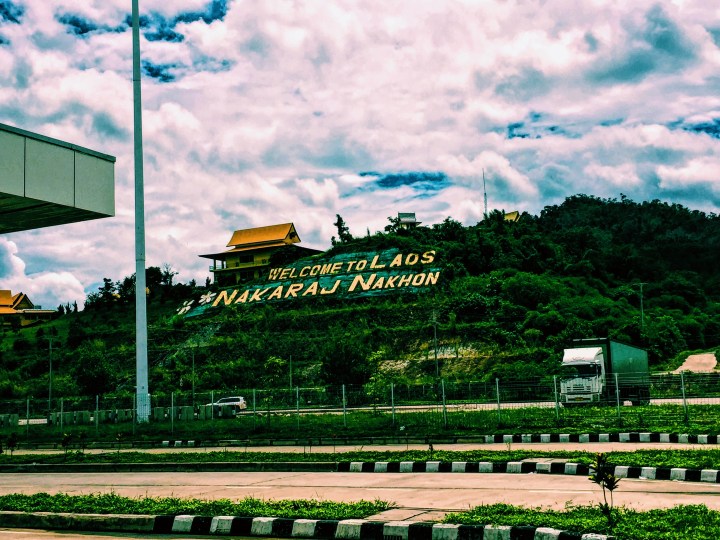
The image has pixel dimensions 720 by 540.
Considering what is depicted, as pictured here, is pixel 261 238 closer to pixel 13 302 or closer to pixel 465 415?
pixel 13 302

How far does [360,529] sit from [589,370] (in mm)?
31104

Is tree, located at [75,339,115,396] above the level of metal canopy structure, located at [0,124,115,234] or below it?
below

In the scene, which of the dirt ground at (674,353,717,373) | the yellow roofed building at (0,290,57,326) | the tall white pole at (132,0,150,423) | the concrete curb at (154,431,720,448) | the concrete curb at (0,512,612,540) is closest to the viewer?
the concrete curb at (0,512,612,540)

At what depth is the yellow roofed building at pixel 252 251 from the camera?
328 feet

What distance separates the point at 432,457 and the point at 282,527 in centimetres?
855

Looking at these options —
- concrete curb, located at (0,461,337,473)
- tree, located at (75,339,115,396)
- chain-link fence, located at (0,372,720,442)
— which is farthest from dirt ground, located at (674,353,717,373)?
concrete curb, located at (0,461,337,473)

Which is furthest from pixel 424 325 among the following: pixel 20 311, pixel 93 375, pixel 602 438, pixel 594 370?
pixel 20 311

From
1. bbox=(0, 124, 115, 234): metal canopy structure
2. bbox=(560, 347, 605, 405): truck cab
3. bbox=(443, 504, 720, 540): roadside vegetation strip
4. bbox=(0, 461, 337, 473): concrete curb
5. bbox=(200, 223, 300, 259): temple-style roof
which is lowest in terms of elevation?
bbox=(0, 461, 337, 473): concrete curb

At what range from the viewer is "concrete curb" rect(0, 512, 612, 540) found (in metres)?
8.74

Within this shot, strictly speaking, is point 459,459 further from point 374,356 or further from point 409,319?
point 409,319

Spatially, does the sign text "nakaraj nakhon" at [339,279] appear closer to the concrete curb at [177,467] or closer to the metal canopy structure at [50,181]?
the concrete curb at [177,467]

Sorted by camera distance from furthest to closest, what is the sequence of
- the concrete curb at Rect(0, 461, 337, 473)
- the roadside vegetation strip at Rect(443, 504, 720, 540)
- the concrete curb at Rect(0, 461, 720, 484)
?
the concrete curb at Rect(0, 461, 337, 473) → the concrete curb at Rect(0, 461, 720, 484) → the roadside vegetation strip at Rect(443, 504, 720, 540)

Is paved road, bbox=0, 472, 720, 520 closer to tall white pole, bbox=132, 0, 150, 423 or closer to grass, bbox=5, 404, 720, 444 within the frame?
grass, bbox=5, 404, 720, 444

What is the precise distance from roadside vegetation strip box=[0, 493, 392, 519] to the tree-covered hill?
44.0 m
